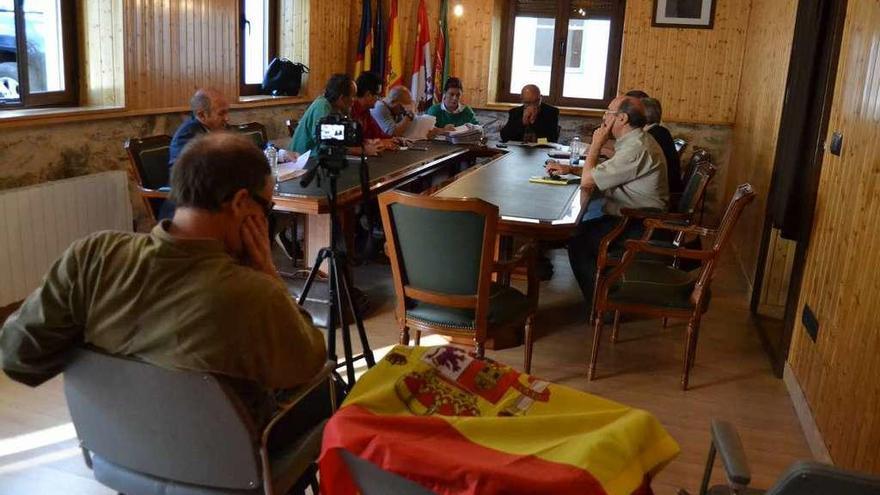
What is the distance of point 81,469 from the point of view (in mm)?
2557

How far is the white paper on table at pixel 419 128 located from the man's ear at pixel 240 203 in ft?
14.7

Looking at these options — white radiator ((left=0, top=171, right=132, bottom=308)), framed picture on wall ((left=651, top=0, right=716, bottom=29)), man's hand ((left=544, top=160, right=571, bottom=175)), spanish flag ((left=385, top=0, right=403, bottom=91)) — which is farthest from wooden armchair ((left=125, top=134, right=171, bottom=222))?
framed picture on wall ((left=651, top=0, right=716, bottom=29))

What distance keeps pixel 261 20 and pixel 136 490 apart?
5675mm

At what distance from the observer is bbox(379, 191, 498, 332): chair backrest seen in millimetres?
2762

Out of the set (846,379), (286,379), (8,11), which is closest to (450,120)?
(8,11)

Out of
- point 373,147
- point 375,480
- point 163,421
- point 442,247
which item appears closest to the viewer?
point 375,480

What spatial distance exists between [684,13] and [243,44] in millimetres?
4078

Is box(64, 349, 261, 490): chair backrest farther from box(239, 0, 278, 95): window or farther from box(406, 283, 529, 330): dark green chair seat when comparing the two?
box(239, 0, 278, 95): window

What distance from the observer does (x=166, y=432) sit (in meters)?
1.57

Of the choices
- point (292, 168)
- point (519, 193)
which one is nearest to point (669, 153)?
point (519, 193)

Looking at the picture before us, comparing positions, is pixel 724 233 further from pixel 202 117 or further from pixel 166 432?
pixel 202 117

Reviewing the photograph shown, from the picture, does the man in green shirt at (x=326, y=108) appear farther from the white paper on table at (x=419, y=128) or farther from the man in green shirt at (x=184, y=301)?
the man in green shirt at (x=184, y=301)

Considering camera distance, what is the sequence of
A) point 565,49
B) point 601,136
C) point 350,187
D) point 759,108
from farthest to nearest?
point 565,49, point 759,108, point 601,136, point 350,187

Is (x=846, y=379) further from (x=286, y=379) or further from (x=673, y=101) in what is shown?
(x=673, y=101)
